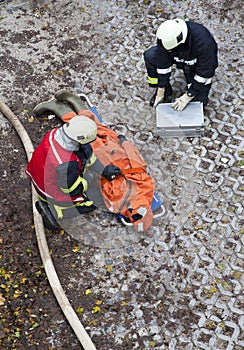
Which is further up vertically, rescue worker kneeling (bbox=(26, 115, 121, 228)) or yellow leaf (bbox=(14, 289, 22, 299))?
rescue worker kneeling (bbox=(26, 115, 121, 228))

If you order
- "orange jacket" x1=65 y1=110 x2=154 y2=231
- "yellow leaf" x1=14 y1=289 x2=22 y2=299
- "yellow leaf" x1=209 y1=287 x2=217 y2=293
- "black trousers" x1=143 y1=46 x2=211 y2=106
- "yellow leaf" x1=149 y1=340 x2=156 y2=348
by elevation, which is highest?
"black trousers" x1=143 y1=46 x2=211 y2=106

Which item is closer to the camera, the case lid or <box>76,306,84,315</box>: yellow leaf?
<box>76,306,84,315</box>: yellow leaf

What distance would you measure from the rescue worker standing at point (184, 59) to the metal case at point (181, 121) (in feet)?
0.28

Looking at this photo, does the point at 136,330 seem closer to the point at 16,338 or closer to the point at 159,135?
the point at 16,338

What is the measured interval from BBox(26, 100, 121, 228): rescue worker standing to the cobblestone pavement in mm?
357

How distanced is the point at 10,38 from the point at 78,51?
3.69 ft

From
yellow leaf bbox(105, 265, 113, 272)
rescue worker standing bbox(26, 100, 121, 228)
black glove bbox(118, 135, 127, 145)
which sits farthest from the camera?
black glove bbox(118, 135, 127, 145)

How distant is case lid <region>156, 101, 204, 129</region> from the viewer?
729 cm

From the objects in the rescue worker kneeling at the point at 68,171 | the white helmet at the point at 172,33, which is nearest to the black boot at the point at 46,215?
the rescue worker kneeling at the point at 68,171

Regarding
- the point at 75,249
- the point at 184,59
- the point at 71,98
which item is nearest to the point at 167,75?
the point at 184,59

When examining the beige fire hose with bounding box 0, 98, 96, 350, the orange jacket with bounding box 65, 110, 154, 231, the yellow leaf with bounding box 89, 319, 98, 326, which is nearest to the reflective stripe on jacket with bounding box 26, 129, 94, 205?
the orange jacket with bounding box 65, 110, 154, 231

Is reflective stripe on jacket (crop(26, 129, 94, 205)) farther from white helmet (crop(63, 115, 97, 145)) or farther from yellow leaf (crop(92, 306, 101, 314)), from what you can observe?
yellow leaf (crop(92, 306, 101, 314))

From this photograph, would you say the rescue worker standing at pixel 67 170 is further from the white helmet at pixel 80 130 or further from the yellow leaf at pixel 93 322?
the yellow leaf at pixel 93 322

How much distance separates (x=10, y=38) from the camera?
865 centimetres
